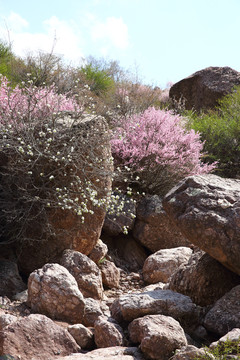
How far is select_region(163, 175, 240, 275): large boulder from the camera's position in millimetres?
3741

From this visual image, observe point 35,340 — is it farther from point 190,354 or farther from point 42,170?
point 42,170

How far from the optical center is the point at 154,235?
22.6ft

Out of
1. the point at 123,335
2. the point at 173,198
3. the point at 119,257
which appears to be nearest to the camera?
the point at 123,335

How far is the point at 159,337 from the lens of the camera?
2.99 metres

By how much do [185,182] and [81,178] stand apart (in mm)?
1426

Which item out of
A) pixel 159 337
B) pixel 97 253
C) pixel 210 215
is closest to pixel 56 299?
pixel 159 337

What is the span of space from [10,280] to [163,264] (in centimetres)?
223

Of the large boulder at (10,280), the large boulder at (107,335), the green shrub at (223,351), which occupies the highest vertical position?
the large boulder at (10,280)

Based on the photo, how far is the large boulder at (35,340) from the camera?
2963 mm

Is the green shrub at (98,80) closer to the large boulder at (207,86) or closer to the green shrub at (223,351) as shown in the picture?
the large boulder at (207,86)

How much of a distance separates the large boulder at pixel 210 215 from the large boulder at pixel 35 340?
1.43 meters

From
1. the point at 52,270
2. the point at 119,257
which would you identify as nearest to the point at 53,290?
the point at 52,270

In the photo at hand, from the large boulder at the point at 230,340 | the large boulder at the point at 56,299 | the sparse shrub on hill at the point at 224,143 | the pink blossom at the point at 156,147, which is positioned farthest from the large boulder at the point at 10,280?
the sparse shrub on hill at the point at 224,143

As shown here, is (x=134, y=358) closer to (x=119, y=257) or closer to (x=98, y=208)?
(x=98, y=208)
